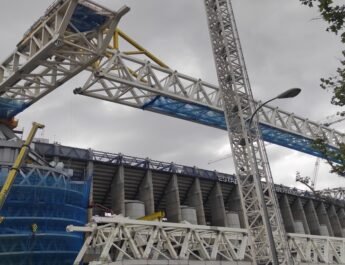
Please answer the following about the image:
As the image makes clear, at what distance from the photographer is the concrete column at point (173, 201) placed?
172 feet

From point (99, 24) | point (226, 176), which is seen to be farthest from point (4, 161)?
point (226, 176)

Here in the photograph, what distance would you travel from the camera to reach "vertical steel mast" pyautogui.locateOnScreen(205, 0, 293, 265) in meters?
30.3

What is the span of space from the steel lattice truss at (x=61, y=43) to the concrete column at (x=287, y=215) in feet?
166

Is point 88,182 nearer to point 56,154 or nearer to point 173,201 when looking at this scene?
point 56,154

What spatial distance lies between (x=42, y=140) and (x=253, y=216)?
1106 inches

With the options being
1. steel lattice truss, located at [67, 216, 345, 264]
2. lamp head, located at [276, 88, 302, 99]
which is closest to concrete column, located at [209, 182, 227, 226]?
steel lattice truss, located at [67, 216, 345, 264]

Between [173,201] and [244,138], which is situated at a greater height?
[173,201]

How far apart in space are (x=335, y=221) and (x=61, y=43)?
75.3 m

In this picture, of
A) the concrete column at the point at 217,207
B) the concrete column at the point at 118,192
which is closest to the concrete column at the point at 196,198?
the concrete column at the point at 217,207

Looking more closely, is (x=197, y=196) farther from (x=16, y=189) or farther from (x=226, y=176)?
(x=16, y=189)

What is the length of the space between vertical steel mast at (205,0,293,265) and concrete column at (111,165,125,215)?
19.0 metres

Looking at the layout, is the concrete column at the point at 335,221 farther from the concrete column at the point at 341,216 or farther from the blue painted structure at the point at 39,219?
the blue painted structure at the point at 39,219

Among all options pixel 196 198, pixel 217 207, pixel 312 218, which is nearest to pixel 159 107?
pixel 196 198

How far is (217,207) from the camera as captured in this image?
197 ft
